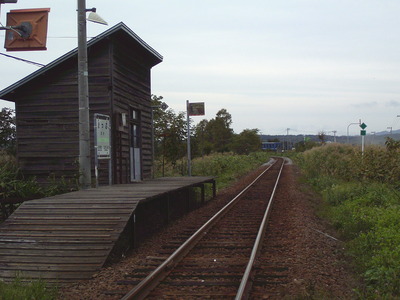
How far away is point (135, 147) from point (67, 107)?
2880 mm

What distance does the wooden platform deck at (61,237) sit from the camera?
19.5ft

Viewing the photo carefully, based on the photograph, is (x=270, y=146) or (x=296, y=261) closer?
(x=296, y=261)

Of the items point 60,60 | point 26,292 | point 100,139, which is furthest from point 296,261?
point 60,60

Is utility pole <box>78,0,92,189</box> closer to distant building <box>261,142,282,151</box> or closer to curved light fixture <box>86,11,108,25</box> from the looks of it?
curved light fixture <box>86,11,108,25</box>

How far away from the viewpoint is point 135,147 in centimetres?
1520

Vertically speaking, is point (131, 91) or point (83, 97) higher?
point (131, 91)

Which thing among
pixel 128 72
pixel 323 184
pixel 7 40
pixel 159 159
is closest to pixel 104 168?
pixel 128 72

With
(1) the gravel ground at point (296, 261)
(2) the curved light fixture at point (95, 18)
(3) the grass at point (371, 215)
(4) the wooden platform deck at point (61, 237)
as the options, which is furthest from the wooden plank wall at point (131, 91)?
(3) the grass at point (371, 215)

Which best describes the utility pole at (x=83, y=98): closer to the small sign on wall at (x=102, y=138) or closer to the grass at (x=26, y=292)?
the small sign on wall at (x=102, y=138)

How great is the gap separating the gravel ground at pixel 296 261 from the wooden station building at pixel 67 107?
3.90 metres

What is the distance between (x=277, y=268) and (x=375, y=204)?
19.8ft

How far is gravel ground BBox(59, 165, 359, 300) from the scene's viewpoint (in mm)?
5086

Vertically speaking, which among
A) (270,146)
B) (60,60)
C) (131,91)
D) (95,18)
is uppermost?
(95,18)

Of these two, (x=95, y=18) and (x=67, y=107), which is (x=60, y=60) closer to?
(x=67, y=107)
